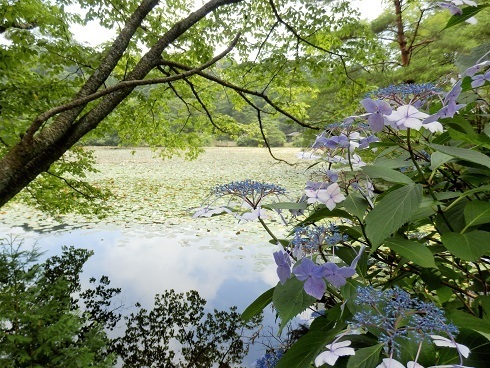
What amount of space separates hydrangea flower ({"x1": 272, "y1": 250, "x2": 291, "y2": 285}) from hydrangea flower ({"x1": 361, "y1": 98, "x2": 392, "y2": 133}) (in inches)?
7.7

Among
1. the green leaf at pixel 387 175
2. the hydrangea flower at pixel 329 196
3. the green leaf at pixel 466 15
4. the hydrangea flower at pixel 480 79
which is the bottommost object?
the hydrangea flower at pixel 329 196

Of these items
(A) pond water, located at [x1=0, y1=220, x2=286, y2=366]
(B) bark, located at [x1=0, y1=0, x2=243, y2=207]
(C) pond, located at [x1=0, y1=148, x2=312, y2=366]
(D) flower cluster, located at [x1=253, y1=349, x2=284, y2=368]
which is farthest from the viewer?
(C) pond, located at [x1=0, y1=148, x2=312, y2=366]

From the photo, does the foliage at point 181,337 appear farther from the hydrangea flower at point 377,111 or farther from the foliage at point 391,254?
the hydrangea flower at point 377,111

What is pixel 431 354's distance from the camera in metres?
0.30

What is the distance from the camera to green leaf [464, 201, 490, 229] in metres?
0.37

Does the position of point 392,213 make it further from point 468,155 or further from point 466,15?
point 466,15

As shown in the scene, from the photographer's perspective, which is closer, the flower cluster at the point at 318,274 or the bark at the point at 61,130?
the flower cluster at the point at 318,274

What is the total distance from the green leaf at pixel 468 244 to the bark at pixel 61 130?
1.17 m

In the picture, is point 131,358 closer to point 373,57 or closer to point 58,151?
point 58,151

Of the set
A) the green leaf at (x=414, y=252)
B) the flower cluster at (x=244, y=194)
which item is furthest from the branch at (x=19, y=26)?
the green leaf at (x=414, y=252)

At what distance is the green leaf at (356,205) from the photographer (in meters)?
0.41

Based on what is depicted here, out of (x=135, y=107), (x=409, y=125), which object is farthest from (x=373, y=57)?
(x=409, y=125)

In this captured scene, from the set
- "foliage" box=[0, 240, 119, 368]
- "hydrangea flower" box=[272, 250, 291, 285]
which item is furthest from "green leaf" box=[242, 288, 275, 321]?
"foliage" box=[0, 240, 119, 368]

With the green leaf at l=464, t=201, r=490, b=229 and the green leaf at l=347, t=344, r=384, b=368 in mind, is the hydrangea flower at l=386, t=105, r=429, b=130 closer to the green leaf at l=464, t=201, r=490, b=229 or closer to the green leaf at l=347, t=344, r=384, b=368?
the green leaf at l=464, t=201, r=490, b=229
